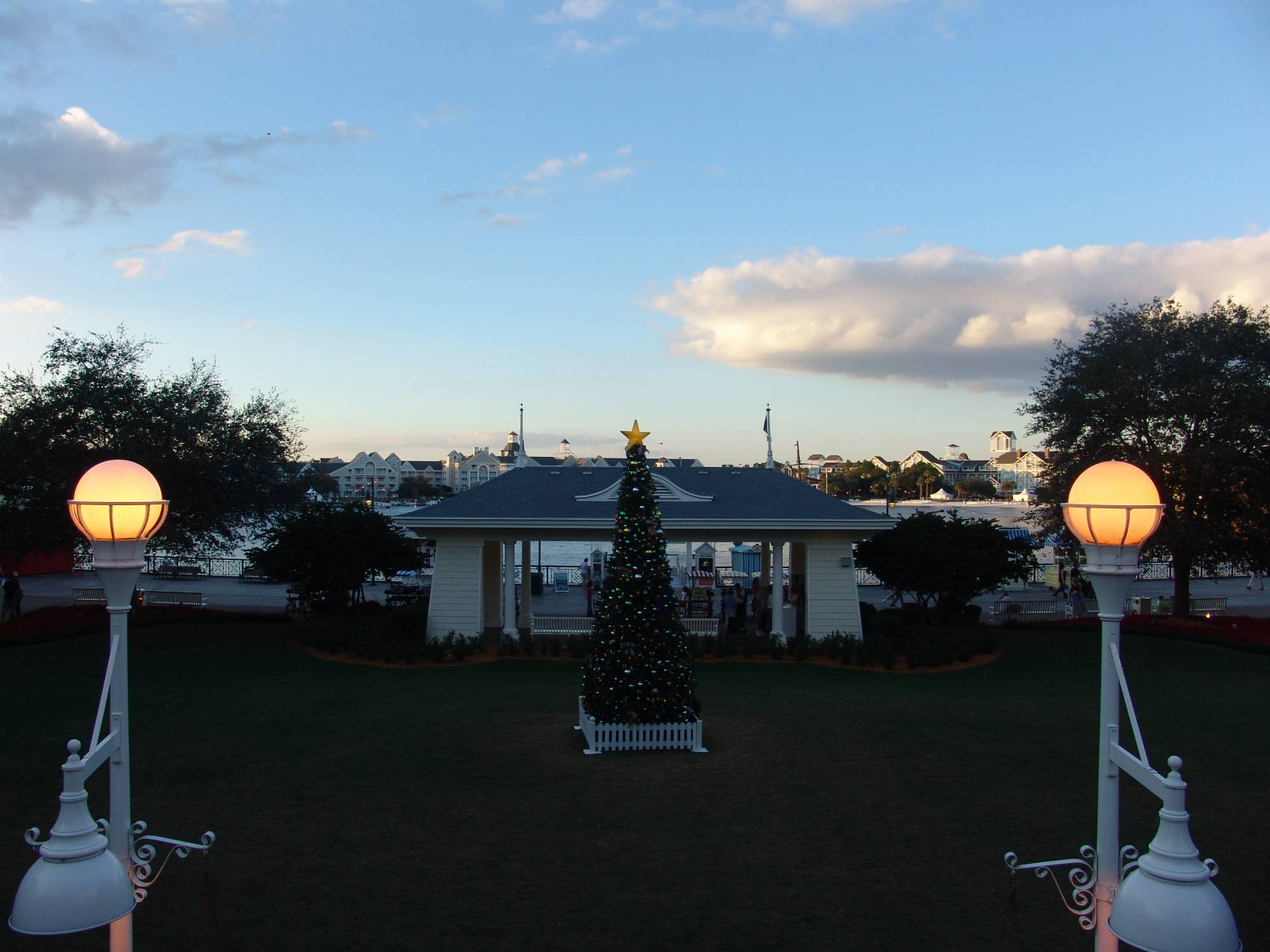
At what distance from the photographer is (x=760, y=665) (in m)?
21.9

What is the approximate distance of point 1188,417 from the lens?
25.8m

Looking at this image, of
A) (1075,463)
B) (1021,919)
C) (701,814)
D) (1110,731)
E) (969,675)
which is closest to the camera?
(1110,731)

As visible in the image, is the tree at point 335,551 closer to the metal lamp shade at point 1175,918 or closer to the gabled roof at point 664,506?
the gabled roof at point 664,506

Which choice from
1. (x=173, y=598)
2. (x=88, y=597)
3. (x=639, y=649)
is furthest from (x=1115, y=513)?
(x=173, y=598)

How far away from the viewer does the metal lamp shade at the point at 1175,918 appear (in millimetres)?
4375

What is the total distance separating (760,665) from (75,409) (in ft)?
61.3

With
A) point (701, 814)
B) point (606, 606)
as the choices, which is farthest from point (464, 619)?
point (701, 814)

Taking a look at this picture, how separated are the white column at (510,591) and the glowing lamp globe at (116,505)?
17.6m

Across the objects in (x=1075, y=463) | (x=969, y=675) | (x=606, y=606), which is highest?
(x=1075, y=463)

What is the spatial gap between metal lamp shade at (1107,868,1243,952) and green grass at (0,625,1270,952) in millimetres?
3671

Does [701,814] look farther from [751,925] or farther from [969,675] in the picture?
[969,675]

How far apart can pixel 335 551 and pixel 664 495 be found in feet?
29.2

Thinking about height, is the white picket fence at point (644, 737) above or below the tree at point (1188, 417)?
below

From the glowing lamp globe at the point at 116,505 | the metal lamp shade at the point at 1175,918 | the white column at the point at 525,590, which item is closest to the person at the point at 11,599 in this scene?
the white column at the point at 525,590
